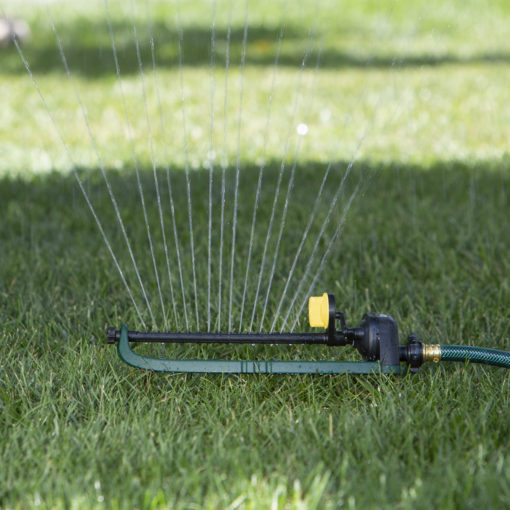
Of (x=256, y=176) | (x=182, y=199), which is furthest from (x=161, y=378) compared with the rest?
(x=256, y=176)

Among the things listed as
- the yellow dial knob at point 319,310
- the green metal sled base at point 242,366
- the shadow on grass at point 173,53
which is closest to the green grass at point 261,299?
the green metal sled base at point 242,366

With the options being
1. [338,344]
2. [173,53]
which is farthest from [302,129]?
[338,344]

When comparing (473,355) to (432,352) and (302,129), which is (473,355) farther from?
(302,129)

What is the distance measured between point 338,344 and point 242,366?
0.74 ft

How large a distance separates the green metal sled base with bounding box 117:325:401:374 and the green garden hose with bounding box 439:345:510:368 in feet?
0.38

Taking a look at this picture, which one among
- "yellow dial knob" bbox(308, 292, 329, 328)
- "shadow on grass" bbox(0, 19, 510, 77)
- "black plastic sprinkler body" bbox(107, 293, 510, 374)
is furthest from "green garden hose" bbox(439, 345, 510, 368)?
"shadow on grass" bbox(0, 19, 510, 77)

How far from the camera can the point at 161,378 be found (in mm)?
1705

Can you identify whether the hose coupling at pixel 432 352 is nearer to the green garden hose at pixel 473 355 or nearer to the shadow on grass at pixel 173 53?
the green garden hose at pixel 473 355

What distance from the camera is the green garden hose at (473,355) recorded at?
1.62 meters

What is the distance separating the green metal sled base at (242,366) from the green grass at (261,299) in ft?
0.13

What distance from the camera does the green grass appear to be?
1335mm

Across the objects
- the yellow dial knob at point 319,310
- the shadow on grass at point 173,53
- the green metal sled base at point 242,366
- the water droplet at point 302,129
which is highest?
the shadow on grass at point 173,53

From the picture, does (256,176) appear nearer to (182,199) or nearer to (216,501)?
(182,199)

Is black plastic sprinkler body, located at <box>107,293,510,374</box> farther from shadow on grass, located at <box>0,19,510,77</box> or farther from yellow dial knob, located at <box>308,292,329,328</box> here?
shadow on grass, located at <box>0,19,510,77</box>
